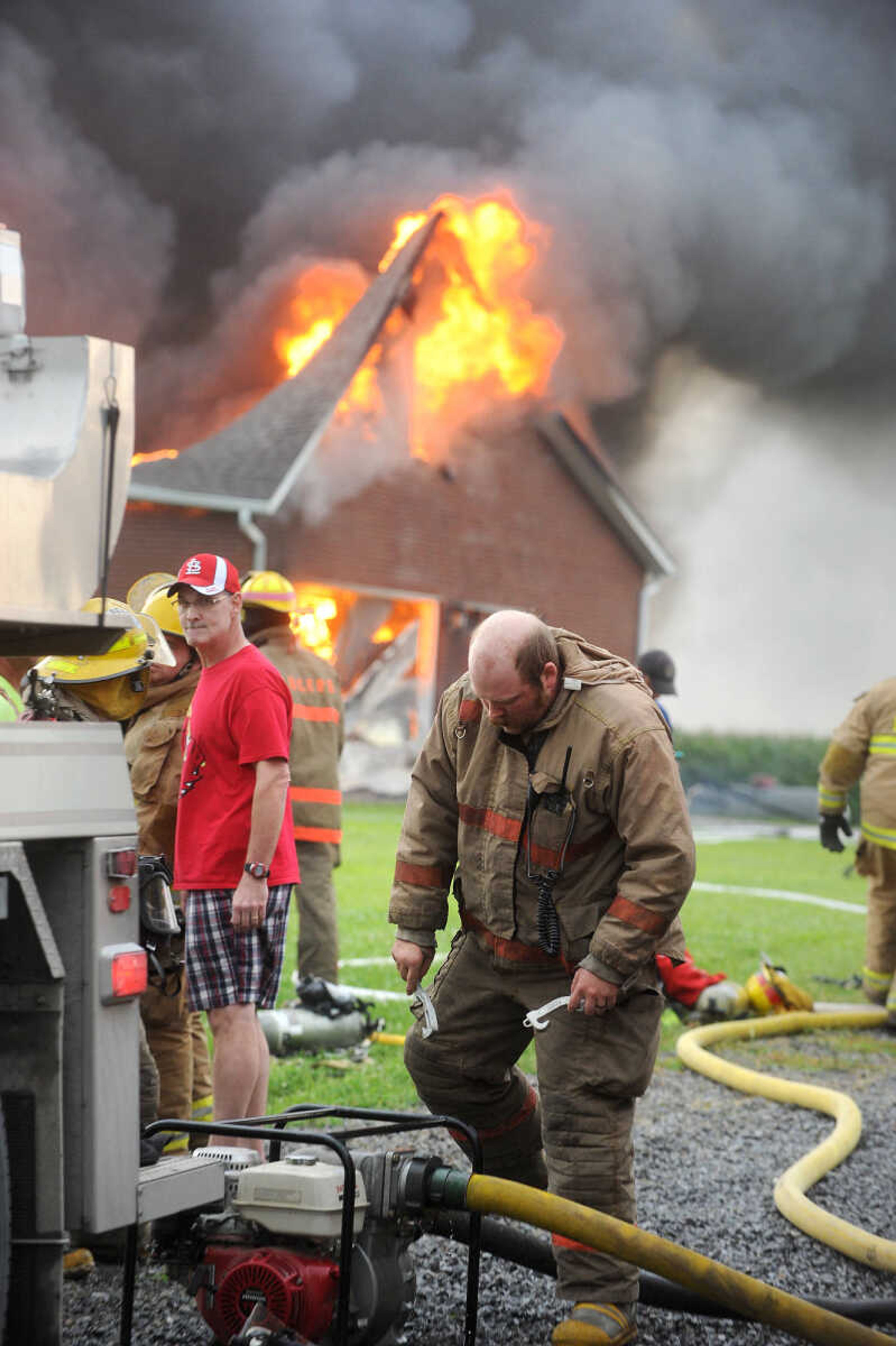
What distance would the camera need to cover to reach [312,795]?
7.36 metres

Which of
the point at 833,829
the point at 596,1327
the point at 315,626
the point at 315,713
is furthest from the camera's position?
the point at 315,626

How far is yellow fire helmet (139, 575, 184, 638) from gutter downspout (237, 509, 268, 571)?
16926mm

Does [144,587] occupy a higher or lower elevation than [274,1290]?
higher

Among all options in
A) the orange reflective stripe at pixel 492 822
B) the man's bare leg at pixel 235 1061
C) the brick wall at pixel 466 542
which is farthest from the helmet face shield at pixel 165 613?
the brick wall at pixel 466 542

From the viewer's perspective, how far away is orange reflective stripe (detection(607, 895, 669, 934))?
362 cm

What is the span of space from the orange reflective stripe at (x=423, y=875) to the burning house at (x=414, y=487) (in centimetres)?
1711

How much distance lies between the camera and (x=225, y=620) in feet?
15.0

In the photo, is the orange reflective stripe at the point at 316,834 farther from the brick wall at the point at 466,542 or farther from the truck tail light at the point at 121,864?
the brick wall at the point at 466,542

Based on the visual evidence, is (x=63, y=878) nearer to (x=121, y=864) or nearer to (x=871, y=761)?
(x=121, y=864)

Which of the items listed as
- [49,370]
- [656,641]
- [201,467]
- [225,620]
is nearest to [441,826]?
[225,620]

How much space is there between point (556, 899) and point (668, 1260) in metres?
1.01

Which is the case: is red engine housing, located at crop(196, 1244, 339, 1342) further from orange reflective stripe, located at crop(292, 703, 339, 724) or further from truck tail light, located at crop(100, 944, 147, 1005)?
orange reflective stripe, located at crop(292, 703, 339, 724)

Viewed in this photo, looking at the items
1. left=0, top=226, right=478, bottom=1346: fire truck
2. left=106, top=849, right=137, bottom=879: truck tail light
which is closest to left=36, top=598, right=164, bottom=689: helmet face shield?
left=0, top=226, right=478, bottom=1346: fire truck

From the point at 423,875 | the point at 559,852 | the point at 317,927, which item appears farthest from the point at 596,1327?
the point at 317,927
